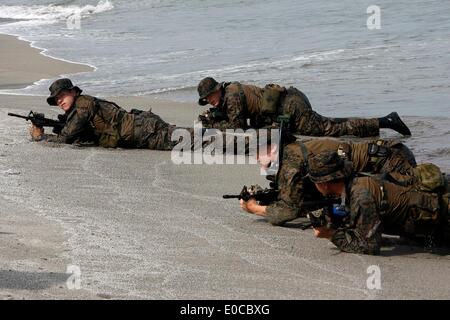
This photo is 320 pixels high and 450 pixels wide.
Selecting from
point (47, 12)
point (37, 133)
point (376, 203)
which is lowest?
point (37, 133)

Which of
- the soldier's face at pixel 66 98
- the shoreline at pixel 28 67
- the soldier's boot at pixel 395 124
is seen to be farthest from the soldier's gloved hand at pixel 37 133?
the shoreline at pixel 28 67

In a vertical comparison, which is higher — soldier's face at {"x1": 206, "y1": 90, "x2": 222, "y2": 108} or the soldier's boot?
soldier's face at {"x1": 206, "y1": 90, "x2": 222, "y2": 108}

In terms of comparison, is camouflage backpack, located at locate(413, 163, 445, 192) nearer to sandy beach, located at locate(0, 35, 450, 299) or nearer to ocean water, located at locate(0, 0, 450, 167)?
sandy beach, located at locate(0, 35, 450, 299)

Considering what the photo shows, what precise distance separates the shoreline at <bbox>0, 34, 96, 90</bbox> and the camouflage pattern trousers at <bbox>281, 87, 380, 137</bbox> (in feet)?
22.9

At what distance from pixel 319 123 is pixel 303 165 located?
4.40 meters

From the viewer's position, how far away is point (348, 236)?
6.55 metres

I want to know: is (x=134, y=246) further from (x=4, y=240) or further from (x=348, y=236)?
(x=348, y=236)

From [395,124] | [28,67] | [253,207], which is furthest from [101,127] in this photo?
[28,67]

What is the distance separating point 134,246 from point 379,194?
1.74m

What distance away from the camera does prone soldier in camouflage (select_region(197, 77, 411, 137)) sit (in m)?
10.7

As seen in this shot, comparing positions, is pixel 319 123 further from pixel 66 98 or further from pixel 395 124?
pixel 66 98

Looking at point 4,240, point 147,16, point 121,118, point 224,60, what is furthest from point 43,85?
point 147,16

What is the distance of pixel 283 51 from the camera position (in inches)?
776

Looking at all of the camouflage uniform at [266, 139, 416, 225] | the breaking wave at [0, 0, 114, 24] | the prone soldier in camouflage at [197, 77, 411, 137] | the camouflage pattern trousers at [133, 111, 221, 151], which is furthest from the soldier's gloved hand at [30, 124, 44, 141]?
the breaking wave at [0, 0, 114, 24]
